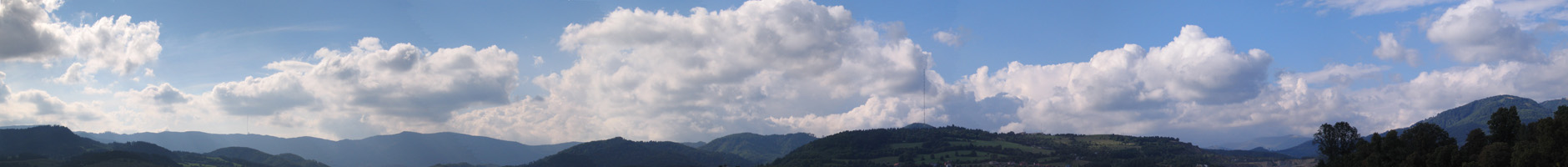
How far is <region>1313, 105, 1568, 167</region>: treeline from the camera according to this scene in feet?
257

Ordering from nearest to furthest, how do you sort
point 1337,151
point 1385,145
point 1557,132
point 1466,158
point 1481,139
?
point 1557,132
point 1466,158
point 1481,139
point 1385,145
point 1337,151

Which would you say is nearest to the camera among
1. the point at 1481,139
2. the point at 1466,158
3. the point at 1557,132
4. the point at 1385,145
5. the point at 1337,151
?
the point at 1557,132

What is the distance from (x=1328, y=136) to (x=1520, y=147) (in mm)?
50888

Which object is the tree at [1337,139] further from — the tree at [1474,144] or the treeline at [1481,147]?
the tree at [1474,144]

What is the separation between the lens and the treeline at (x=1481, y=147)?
3078 inches

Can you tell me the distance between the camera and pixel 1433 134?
103m

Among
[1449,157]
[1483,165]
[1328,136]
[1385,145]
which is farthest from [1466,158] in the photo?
[1328,136]

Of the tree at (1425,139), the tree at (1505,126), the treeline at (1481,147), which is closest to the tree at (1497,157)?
the treeline at (1481,147)

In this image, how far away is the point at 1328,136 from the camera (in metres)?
131

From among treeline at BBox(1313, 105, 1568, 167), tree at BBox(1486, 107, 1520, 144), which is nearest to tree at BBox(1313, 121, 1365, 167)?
treeline at BBox(1313, 105, 1568, 167)

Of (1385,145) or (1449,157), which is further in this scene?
(1385,145)

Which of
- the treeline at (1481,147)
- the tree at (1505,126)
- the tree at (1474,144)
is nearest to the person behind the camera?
the treeline at (1481,147)

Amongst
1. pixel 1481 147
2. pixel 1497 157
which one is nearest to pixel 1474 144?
pixel 1481 147

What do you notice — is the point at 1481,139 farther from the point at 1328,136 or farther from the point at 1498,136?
the point at 1328,136
